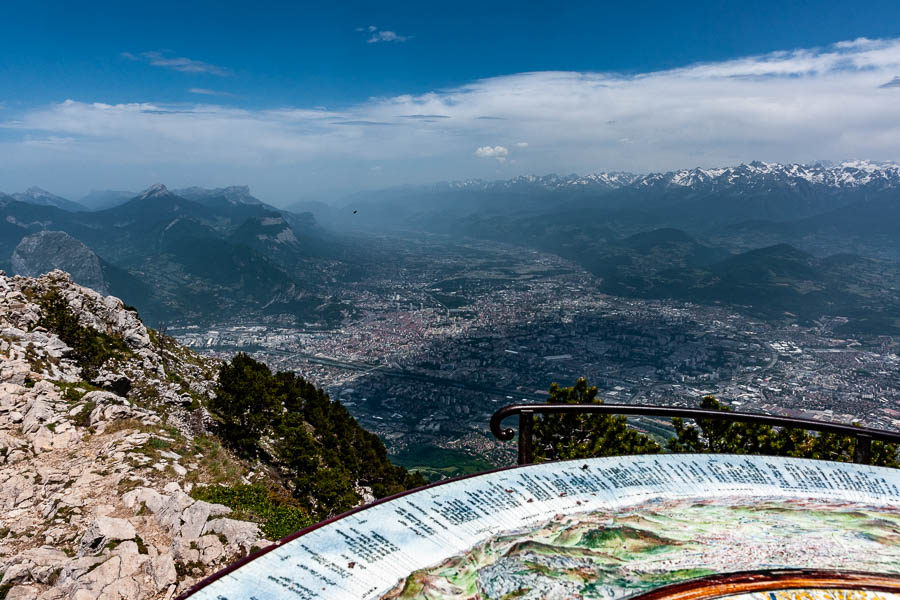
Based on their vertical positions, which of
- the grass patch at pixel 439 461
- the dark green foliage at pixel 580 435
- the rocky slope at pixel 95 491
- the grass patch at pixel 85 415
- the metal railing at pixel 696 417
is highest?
the metal railing at pixel 696 417

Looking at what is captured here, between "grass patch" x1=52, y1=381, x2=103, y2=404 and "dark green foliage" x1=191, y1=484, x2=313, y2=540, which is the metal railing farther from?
"grass patch" x1=52, y1=381, x2=103, y2=404

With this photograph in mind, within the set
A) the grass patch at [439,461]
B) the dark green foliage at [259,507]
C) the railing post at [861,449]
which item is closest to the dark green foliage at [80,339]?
the dark green foliage at [259,507]

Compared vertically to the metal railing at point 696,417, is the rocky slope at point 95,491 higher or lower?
lower

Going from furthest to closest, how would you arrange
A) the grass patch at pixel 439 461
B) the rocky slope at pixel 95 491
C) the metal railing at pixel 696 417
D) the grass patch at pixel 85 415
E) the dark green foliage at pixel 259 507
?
the grass patch at pixel 439 461 < the grass patch at pixel 85 415 < the dark green foliage at pixel 259 507 < the rocky slope at pixel 95 491 < the metal railing at pixel 696 417

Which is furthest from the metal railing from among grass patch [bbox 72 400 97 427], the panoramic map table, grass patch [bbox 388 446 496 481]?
grass patch [bbox 388 446 496 481]

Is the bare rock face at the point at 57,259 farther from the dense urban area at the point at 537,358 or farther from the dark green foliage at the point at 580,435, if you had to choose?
the dark green foliage at the point at 580,435

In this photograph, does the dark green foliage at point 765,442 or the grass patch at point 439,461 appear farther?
the grass patch at point 439,461

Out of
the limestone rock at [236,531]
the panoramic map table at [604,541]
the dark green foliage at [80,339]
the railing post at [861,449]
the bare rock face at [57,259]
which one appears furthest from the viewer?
the bare rock face at [57,259]

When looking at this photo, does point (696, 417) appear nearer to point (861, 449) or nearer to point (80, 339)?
point (861, 449)
